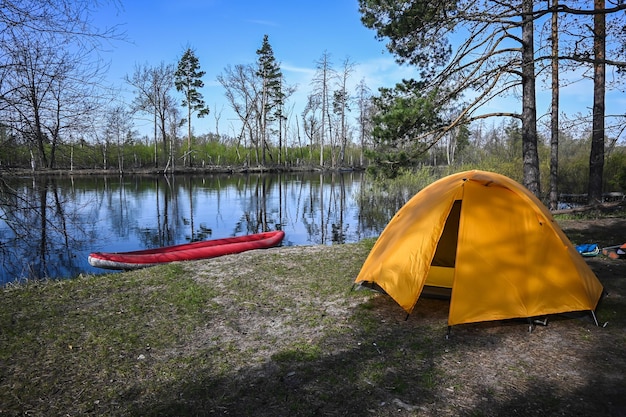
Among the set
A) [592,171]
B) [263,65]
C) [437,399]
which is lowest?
[437,399]

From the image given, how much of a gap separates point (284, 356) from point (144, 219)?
1451 cm

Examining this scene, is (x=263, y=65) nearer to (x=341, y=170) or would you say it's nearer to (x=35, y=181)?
(x=341, y=170)

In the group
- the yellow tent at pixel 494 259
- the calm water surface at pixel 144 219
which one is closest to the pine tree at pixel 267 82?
the calm water surface at pixel 144 219

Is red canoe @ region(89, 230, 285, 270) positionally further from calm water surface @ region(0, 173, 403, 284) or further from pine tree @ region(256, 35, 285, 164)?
pine tree @ region(256, 35, 285, 164)

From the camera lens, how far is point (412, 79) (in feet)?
31.0

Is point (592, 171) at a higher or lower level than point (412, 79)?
lower

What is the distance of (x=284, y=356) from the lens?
402 cm

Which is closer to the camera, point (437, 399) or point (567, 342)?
point (437, 399)

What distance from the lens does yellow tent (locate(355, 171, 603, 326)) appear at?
4484mm

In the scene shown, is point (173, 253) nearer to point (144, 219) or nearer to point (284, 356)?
point (284, 356)

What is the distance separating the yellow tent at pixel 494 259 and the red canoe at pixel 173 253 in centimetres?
543

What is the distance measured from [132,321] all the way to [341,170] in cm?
5194

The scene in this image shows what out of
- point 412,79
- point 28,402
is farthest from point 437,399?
point 412,79

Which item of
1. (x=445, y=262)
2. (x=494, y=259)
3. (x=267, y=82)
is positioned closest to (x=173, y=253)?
(x=445, y=262)
